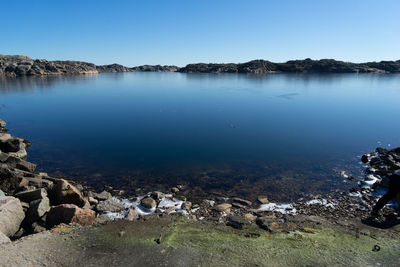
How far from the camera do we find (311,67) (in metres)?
174

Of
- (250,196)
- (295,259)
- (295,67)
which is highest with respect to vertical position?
(295,67)

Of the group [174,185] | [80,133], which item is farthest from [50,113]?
[174,185]

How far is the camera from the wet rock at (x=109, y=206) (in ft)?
35.8

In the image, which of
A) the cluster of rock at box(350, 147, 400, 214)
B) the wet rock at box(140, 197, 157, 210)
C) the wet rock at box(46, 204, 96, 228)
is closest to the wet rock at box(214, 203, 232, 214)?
the wet rock at box(140, 197, 157, 210)

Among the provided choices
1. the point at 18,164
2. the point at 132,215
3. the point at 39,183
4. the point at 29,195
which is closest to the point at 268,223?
the point at 132,215

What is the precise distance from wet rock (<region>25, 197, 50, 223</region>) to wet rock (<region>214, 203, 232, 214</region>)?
7042mm

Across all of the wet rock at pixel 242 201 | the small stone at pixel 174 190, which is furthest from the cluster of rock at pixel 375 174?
the small stone at pixel 174 190

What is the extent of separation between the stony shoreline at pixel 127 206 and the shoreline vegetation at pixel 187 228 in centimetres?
4

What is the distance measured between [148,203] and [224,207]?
3.63 meters

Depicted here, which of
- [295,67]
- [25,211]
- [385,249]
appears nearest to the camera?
[385,249]

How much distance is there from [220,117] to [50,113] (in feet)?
80.8

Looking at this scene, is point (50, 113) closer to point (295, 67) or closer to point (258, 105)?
point (258, 105)

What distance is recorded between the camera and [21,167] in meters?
14.4

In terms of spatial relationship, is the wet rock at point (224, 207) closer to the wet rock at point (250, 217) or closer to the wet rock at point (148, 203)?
the wet rock at point (250, 217)
